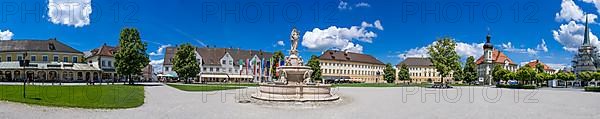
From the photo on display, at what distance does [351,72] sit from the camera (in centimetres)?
11200

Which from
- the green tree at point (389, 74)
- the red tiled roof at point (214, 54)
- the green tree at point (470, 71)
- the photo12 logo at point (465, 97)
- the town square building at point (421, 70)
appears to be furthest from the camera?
the town square building at point (421, 70)

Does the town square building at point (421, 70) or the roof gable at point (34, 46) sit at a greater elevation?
the roof gable at point (34, 46)

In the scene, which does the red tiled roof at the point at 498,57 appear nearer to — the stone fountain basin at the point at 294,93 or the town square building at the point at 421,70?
the town square building at the point at 421,70

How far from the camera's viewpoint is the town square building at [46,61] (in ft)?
180

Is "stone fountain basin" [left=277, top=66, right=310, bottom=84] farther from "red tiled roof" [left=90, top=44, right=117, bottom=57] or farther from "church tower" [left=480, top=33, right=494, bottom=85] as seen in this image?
"church tower" [left=480, top=33, right=494, bottom=85]

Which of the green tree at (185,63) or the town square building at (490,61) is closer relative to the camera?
the green tree at (185,63)

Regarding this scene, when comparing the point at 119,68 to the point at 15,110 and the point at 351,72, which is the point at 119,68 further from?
the point at 351,72

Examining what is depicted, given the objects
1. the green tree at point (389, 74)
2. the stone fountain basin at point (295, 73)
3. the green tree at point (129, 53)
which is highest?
the green tree at point (129, 53)

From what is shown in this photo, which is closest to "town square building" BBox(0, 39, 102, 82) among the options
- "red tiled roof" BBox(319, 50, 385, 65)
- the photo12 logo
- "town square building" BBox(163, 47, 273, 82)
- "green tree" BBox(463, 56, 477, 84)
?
"town square building" BBox(163, 47, 273, 82)

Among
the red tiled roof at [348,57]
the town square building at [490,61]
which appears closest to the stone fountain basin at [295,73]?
the red tiled roof at [348,57]

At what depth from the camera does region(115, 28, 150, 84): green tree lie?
46.4m

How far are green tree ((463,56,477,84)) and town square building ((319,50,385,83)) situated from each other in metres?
20.7

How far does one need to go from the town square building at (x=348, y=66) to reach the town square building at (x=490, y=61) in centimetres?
2905

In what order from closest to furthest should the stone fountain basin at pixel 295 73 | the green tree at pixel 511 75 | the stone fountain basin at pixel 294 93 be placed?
1. the stone fountain basin at pixel 294 93
2. the stone fountain basin at pixel 295 73
3. the green tree at pixel 511 75
